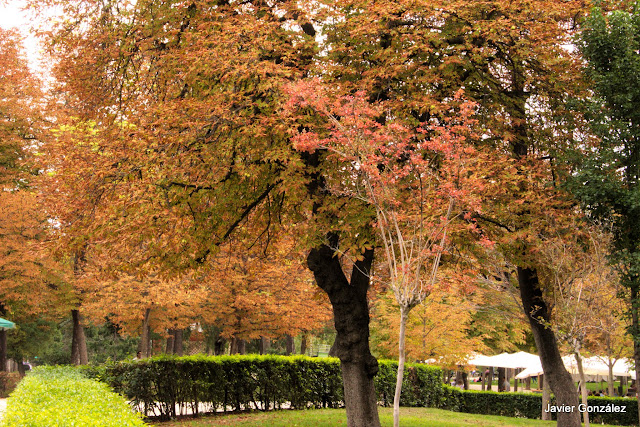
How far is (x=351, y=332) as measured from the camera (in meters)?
10.5

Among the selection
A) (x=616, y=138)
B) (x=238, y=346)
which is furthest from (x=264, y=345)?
(x=616, y=138)

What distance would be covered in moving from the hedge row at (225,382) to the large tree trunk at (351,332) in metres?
5.00

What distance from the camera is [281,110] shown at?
349 inches

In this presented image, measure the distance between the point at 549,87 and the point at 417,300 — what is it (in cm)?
588

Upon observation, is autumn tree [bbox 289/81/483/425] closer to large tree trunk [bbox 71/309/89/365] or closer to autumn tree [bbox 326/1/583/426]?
autumn tree [bbox 326/1/583/426]

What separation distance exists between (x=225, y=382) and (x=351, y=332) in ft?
18.4

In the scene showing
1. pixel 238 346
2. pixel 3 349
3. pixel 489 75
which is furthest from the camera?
pixel 238 346

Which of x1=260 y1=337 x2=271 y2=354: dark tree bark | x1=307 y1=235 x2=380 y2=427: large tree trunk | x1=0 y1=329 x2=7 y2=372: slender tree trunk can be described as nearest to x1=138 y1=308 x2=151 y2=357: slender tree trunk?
x1=260 y1=337 x2=271 y2=354: dark tree bark

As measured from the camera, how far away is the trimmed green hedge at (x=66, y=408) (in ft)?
16.0

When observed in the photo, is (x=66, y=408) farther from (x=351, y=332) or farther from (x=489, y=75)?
(x=489, y=75)

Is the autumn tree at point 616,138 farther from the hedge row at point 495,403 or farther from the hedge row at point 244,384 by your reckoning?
the hedge row at point 495,403

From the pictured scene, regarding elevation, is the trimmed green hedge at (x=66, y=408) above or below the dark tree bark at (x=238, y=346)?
above

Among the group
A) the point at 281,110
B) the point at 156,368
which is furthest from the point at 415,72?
the point at 156,368

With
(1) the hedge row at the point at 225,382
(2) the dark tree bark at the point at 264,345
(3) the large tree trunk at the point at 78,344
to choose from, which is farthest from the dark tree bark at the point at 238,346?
(1) the hedge row at the point at 225,382
